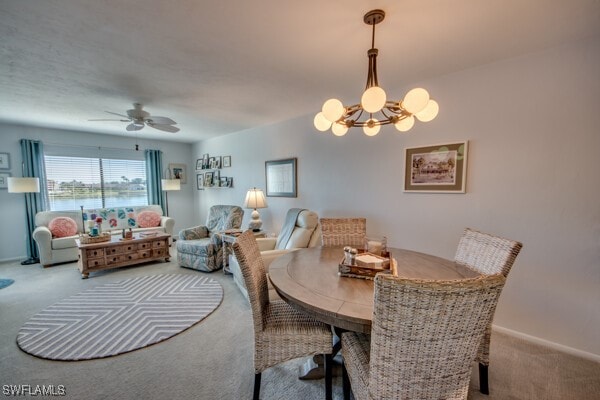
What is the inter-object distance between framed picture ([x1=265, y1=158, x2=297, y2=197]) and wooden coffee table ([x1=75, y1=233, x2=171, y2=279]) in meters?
2.02

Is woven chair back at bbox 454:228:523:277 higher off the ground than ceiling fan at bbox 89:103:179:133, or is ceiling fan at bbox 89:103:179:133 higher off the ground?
ceiling fan at bbox 89:103:179:133

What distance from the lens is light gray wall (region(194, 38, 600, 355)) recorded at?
1.79m

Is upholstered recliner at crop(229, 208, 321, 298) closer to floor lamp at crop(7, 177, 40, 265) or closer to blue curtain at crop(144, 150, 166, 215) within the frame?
blue curtain at crop(144, 150, 166, 215)

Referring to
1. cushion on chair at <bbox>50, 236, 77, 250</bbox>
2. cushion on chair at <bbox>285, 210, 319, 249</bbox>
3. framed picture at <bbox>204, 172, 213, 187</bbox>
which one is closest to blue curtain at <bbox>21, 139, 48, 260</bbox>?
cushion on chair at <bbox>50, 236, 77, 250</bbox>

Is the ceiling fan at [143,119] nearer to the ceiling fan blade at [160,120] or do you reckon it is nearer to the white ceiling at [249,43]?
the ceiling fan blade at [160,120]

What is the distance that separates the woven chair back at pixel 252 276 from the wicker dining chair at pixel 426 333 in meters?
0.68

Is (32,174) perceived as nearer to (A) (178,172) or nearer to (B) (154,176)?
(B) (154,176)

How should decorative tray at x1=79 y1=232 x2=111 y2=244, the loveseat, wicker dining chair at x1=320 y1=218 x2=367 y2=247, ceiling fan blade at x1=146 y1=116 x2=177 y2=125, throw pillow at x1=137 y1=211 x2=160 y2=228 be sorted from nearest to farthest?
1. wicker dining chair at x1=320 y1=218 x2=367 y2=247
2. ceiling fan blade at x1=146 y1=116 x2=177 y2=125
3. decorative tray at x1=79 y1=232 x2=111 y2=244
4. the loveseat
5. throw pillow at x1=137 y1=211 x2=160 y2=228

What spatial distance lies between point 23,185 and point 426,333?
5.59 metres

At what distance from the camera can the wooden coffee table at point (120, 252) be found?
11.4 feet

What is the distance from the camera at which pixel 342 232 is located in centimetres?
241

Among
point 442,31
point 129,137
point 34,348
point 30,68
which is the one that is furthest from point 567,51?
point 129,137

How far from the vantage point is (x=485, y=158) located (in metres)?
2.16

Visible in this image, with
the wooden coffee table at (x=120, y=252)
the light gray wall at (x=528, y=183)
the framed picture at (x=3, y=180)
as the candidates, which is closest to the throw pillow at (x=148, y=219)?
the wooden coffee table at (x=120, y=252)
